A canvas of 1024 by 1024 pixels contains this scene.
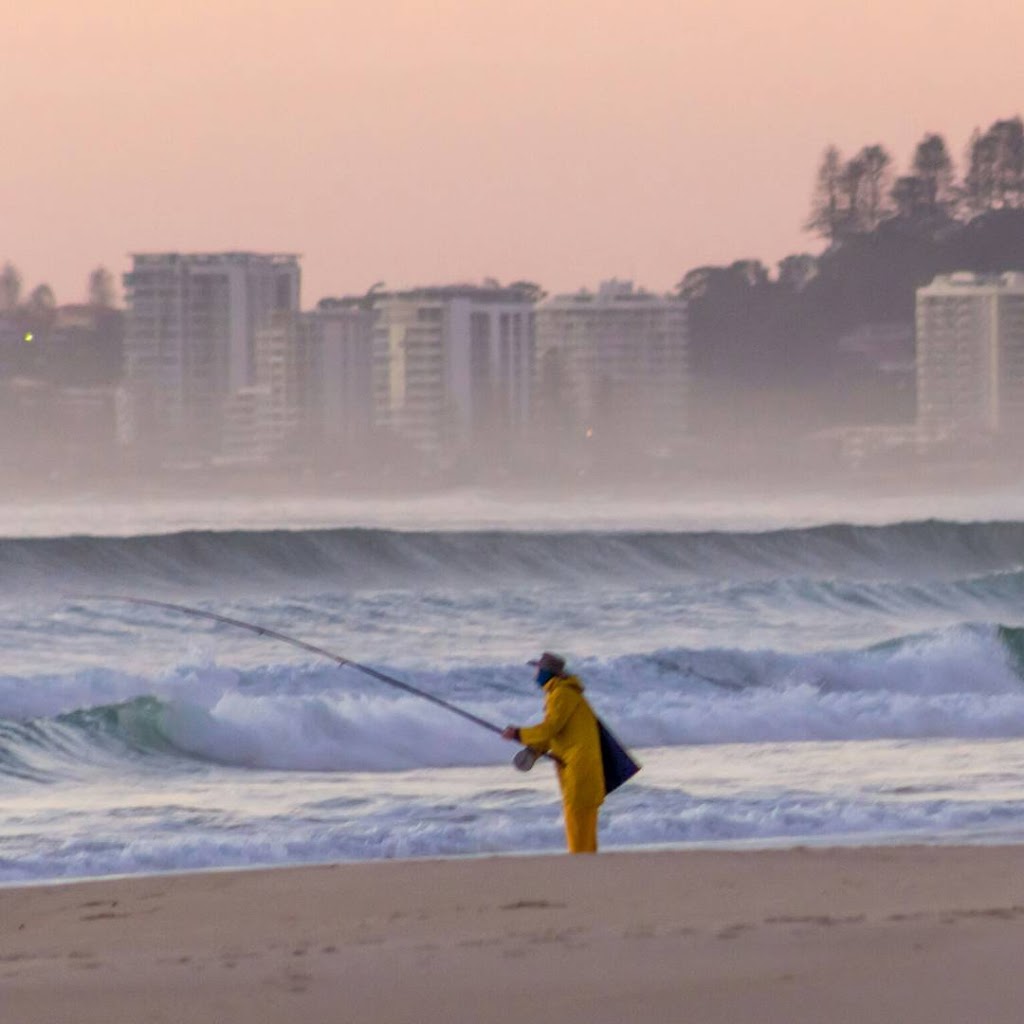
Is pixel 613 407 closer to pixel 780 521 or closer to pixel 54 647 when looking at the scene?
pixel 780 521

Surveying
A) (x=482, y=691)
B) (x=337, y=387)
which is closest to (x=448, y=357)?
(x=337, y=387)

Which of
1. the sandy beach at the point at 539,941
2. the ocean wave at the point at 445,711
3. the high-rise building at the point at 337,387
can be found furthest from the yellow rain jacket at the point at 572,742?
the high-rise building at the point at 337,387

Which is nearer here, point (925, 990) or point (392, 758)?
point (925, 990)

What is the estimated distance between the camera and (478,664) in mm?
20031

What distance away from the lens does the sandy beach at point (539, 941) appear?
553 cm

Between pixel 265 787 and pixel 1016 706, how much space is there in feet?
24.4

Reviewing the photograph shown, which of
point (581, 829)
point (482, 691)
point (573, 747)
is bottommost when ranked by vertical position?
point (482, 691)

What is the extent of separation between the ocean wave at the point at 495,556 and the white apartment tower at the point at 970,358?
113ft

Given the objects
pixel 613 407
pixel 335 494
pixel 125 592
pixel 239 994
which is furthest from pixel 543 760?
pixel 613 407

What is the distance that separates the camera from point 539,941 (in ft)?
20.8

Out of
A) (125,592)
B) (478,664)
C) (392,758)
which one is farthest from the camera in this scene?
(125,592)

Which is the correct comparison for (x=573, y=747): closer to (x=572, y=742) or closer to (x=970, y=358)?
(x=572, y=742)

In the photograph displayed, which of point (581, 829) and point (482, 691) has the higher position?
point (581, 829)

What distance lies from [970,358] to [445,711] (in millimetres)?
62957
